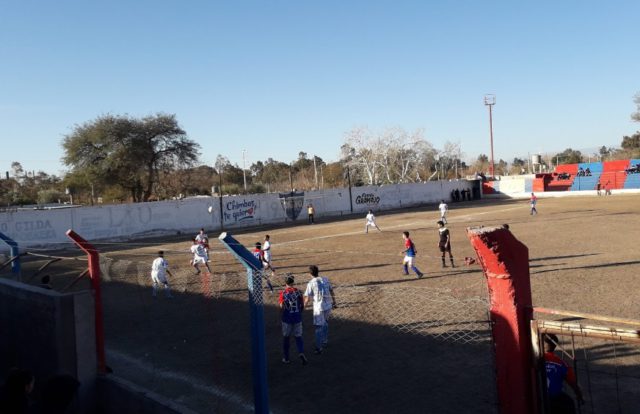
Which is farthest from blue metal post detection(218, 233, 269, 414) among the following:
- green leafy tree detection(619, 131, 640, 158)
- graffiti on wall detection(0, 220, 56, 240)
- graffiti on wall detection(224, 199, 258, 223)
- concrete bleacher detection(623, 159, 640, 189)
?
green leafy tree detection(619, 131, 640, 158)

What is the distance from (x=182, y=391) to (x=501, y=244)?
588 centimetres

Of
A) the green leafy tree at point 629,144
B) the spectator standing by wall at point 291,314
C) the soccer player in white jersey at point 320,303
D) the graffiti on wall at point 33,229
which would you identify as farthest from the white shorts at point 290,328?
the green leafy tree at point 629,144

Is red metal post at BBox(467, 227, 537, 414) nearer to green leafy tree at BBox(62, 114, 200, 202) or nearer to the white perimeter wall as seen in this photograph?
the white perimeter wall

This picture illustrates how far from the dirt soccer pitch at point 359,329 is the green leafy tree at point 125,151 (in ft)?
106

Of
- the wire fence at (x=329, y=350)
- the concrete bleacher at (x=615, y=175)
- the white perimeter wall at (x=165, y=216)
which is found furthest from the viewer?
the concrete bleacher at (x=615, y=175)

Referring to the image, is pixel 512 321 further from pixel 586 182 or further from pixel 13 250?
pixel 586 182

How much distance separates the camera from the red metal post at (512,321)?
12.1ft

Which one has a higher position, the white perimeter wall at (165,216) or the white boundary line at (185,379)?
the white perimeter wall at (165,216)

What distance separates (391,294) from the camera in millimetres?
13070

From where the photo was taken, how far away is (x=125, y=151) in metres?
48.3

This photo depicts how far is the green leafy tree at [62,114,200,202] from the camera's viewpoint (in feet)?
158

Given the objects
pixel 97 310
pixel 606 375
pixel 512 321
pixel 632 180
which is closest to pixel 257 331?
pixel 512 321

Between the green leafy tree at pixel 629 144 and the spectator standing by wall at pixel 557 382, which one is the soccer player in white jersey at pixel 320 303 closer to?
the spectator standing by wall at pixel 557 382

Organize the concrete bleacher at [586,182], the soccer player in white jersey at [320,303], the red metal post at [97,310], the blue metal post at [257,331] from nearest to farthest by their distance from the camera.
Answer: the blue metal post at [257,331] → the red metal post at [97,310] → the soccer player in white jersey at [320,303] → the concrete bleacher at [586,182]
